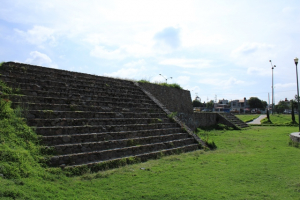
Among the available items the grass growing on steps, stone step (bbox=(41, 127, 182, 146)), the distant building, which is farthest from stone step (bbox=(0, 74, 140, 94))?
the distant building

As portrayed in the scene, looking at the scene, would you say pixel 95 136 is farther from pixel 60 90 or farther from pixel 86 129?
pixel 60 90

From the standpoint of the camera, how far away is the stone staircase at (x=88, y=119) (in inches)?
231

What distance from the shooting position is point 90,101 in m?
8.27

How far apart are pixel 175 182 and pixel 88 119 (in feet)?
10.9

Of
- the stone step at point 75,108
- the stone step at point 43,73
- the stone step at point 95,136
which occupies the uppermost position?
the stone step at point 43,73

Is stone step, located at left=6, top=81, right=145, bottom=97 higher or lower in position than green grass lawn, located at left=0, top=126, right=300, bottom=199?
higher

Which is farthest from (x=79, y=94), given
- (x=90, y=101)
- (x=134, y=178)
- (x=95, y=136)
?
(x=134, y=178)

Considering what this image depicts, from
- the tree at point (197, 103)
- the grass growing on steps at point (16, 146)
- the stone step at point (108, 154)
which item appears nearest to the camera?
the grass growing on steps at point (16, 146)

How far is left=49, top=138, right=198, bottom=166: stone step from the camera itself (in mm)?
5234

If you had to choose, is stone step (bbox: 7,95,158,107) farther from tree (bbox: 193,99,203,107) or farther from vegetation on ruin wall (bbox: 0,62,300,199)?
tree (bbox: 193,99,203,107)

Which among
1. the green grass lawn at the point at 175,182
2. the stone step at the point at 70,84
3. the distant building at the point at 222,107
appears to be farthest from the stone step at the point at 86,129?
the distant building at the point at 222,107

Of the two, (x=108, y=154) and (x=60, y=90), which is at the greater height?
(x=60, y=90)

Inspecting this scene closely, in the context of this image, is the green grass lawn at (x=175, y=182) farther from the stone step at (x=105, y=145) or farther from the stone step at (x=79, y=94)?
the stone step at (x=79, y=94)

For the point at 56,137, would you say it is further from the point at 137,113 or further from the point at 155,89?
the point at 155,89
